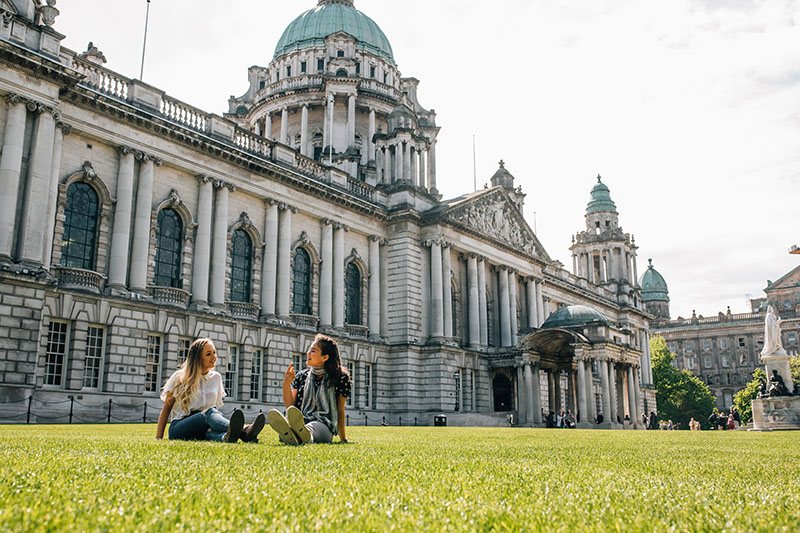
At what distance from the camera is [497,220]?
172 feet

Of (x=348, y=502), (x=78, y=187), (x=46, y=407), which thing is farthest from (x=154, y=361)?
(x=348, y=502)

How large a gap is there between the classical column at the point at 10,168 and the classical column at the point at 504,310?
35.1 metres

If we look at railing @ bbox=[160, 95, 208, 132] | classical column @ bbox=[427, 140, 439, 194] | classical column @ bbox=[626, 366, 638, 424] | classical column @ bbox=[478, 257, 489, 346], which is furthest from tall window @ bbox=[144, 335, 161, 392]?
classical column @ bbox=[626, 366, 638, 424]

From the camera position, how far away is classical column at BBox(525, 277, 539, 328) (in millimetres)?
55634

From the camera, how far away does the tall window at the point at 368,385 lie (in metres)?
41.4

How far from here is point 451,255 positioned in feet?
158

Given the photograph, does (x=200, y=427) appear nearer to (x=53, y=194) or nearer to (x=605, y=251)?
(x=53, y=194)

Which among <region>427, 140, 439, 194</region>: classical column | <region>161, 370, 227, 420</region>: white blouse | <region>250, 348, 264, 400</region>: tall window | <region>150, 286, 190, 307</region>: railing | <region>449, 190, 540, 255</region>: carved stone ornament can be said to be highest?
<region>427, 140, 439, 194</region>: classical column

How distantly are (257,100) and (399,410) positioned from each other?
38743mm

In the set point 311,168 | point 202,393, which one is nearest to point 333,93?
point 311,168

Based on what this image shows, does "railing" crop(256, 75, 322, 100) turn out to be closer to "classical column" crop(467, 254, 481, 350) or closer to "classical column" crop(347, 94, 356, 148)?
"classical column" crop(347, 94, 356, 148)

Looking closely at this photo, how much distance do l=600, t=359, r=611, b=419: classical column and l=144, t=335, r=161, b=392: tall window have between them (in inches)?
1106

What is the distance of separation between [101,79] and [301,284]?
50.2ft

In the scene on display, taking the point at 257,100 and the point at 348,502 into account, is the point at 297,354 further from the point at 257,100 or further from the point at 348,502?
the point at 257,100
